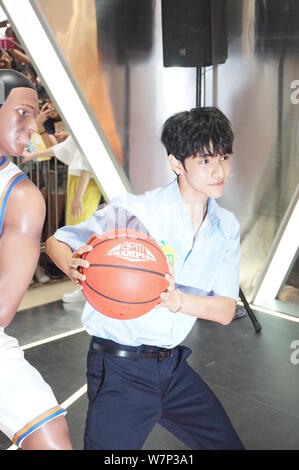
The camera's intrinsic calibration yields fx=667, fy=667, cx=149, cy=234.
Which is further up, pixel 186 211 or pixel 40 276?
pixel 186 211

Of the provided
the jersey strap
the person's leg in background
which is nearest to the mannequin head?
the jersey strap

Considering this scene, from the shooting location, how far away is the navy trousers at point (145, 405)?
1.92 metres

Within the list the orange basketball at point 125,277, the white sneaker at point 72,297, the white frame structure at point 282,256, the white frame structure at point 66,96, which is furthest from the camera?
the white frame structure at point 66,96

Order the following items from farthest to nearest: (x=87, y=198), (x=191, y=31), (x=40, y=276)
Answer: (x=40, y=276) → (x=87, y=198) → (x=191, y=31)

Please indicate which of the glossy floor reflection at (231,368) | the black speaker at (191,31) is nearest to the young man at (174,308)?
the glossy floor reflection at (231,368)

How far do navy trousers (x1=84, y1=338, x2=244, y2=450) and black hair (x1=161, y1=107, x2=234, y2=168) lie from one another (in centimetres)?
64

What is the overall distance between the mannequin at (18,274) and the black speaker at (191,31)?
2247mm

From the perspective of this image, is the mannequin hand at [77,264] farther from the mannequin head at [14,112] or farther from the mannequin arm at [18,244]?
the mannequin head at [14,112]

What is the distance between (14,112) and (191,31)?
2.36m

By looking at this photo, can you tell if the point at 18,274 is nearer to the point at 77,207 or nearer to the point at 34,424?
the point at 34,424

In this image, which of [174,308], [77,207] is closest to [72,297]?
[77,207]

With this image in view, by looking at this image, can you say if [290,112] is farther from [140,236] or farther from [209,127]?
[140,236]

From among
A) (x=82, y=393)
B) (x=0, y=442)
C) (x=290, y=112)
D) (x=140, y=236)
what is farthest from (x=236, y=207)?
(x=140, y=236)

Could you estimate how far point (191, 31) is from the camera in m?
4.12
